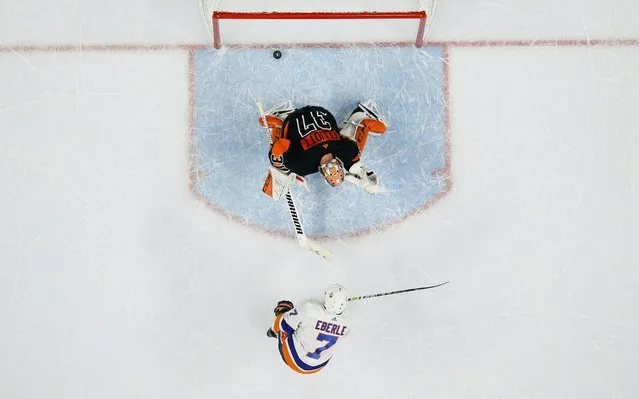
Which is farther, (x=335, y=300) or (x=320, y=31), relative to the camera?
(x=320, y=31)

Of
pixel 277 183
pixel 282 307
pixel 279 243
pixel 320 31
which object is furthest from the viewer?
pixel 320 31

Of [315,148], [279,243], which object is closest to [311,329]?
[279,243]

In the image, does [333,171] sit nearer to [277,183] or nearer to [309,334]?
[277,183]

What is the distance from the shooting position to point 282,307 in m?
5.33

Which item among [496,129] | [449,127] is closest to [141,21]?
[449,127]

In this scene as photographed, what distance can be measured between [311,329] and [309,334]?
44 mm

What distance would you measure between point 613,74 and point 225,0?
3.06 metres

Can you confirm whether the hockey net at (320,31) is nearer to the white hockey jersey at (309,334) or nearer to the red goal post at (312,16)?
the red goal post at (312,16)

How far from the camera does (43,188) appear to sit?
18.4 feet

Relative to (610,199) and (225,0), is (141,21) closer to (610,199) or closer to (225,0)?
(225,0)

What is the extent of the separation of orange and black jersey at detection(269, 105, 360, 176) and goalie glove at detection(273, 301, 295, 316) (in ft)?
3.16

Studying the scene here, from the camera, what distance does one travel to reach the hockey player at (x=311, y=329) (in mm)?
4848

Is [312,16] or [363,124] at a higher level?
[312,16]

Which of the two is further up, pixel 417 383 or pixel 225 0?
pixel 225 0
